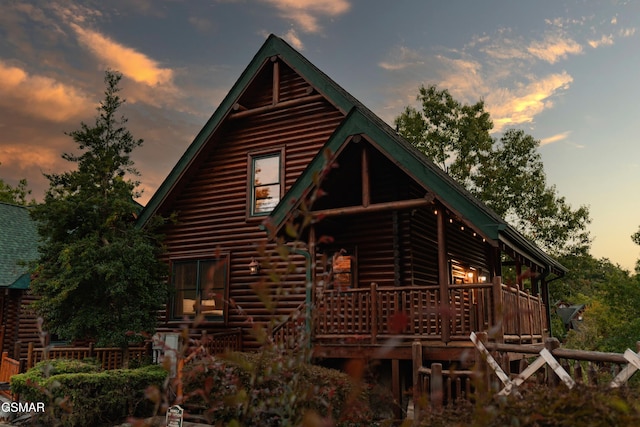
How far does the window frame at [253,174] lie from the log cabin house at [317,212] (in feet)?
0.10

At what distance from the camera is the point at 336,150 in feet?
35.7

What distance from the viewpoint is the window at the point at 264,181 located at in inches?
594

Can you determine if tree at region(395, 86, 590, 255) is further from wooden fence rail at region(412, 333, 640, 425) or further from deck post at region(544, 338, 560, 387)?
deck post at region(544, 338, 560, 387)

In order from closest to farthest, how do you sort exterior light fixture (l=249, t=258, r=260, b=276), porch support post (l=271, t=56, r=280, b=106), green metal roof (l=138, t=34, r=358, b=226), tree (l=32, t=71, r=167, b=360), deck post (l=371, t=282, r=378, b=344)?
deck post (l=371, t=282, r=378, b=344)
tree (l=32, t=71, r=167, b=360)
green metal roof (l=138, t=34, r=358, b=226)
exterior light fixture (l=249, t=258, r=260, b=276)
porch support post (l=271, t=56, r=280, b=106)

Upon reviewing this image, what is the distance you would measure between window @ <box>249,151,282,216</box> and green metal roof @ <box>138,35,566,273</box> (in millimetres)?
1587

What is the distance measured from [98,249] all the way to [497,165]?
25.6 metres

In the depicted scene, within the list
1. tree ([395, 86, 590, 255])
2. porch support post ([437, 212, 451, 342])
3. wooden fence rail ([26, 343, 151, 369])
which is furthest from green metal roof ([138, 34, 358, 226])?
tree ([395, 86, 590, 255])

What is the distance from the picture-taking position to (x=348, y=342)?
10562 millimetres

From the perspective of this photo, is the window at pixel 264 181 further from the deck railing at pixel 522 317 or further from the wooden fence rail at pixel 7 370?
the wooden fence rail at pixel 7 370

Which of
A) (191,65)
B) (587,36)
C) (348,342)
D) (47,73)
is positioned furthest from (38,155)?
(587,36)

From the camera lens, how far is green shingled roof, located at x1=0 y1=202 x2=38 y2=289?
20.5 meters

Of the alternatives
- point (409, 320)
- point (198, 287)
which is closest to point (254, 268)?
point (198, 287)

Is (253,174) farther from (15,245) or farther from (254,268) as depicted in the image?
(15,245)

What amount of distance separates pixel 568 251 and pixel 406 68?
47.7ft
